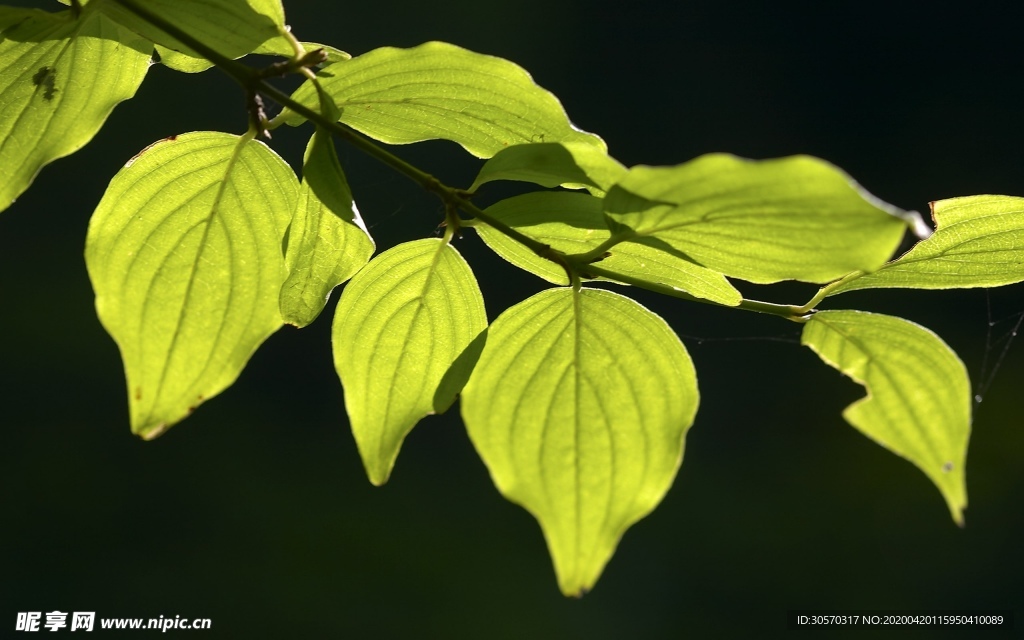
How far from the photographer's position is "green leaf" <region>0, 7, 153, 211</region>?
0.40 m

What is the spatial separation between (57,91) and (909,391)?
396 mm

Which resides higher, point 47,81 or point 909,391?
point 47,81

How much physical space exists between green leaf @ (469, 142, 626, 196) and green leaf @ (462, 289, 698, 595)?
6cm

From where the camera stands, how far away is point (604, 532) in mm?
370

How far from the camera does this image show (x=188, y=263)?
0.40m

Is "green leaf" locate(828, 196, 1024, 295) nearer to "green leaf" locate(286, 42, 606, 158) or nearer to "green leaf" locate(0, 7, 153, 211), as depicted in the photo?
"green leaf" locate(286, 42, 606, 158)

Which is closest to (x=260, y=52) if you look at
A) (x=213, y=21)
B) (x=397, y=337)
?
(x=213, y=21)

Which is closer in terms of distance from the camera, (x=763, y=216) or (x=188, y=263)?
A: (x=763, y=216)

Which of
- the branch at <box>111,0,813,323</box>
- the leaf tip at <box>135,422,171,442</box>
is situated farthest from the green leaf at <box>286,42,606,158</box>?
the leaf tip at <box>135,422,171,442</box>

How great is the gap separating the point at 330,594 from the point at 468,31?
1.99 m

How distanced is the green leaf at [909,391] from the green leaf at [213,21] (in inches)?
10.8

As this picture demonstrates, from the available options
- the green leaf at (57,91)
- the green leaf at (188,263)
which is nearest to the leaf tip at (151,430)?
the green leaf at (188,263)

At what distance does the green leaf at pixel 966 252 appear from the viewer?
406 mm

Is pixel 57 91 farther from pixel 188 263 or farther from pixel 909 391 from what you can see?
pixel 909 391
